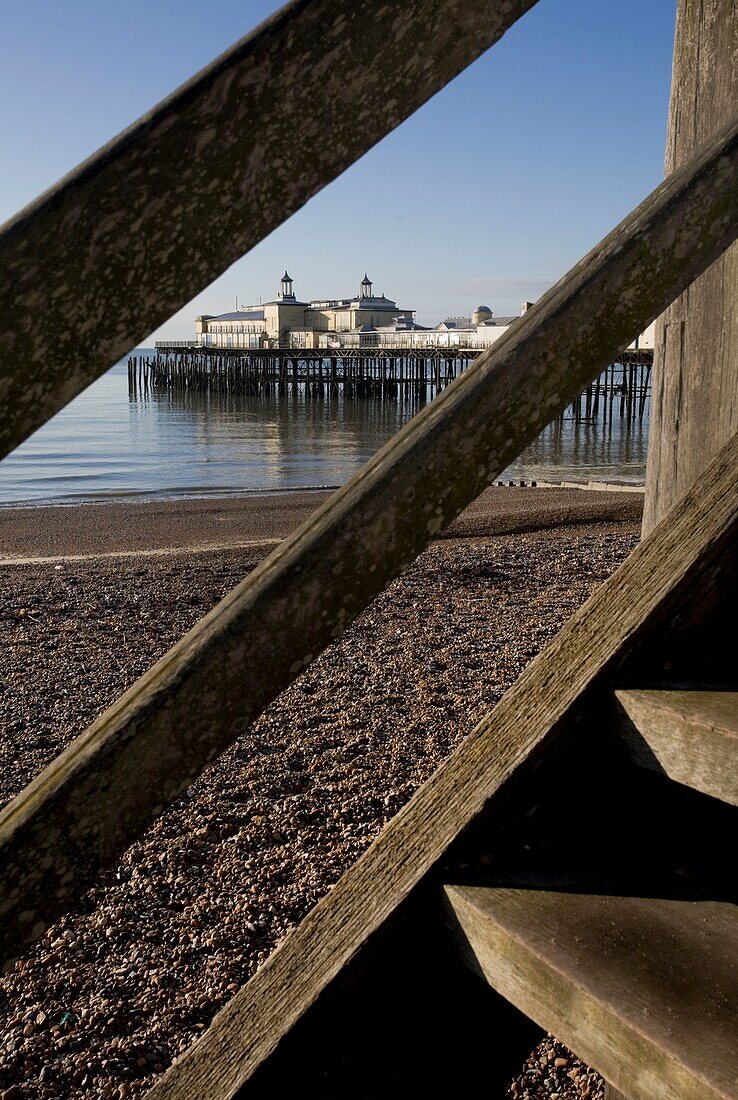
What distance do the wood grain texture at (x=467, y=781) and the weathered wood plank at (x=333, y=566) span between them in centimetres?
39

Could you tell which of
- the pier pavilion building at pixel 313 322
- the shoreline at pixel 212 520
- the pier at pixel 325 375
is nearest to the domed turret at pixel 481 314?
the pier pavilion building at pixel 313 322

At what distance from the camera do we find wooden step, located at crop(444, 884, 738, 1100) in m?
1.00

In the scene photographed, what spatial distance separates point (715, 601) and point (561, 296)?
609 mm

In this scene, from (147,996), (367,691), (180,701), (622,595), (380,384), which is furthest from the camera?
(380,384)

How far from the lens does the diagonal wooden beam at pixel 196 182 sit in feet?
2.68

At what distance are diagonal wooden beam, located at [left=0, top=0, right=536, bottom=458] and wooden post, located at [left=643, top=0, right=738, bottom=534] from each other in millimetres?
1185

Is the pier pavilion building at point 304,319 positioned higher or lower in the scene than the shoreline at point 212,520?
higher

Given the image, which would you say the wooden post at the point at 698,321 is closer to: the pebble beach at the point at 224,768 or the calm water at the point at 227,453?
the pebble beach at the point at 224,768

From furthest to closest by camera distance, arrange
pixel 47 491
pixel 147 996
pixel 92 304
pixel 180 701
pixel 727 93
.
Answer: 1. pixel 47 491
2. pixel 147 996
3. pixel 727 93
4. pixel 180 701
5. pixel 92 304

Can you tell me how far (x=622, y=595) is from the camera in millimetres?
1422

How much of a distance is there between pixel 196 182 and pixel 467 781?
2.88ft

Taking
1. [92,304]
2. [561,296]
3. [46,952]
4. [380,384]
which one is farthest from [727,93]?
[380,384]

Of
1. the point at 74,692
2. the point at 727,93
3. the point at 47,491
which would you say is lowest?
the point at 47,491

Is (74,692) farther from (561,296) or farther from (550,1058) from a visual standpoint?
(561,296)
